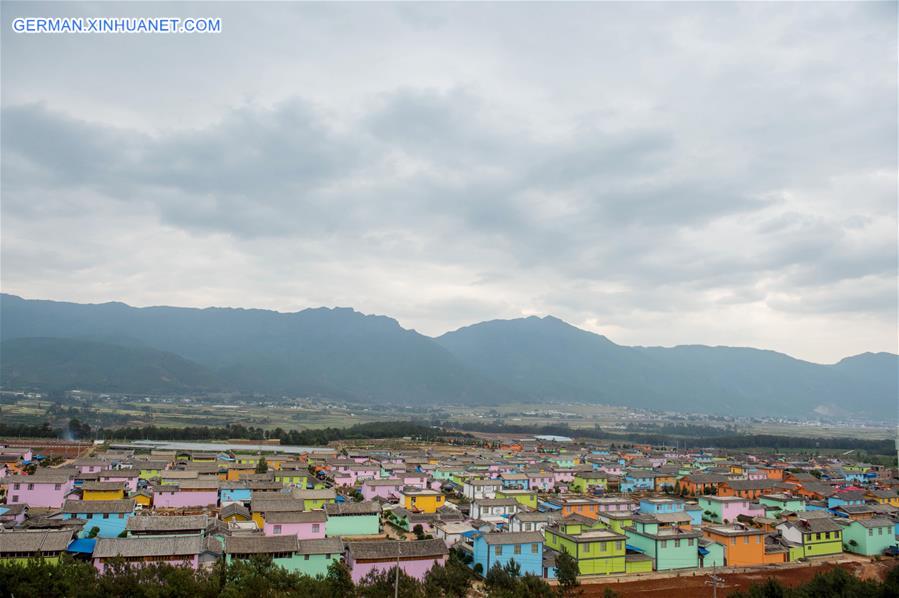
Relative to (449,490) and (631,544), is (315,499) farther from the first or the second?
(631,544)

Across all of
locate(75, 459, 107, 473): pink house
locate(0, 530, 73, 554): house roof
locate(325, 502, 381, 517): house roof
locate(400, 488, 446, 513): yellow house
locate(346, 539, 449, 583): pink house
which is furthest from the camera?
locate(75, 459, 107, 473): pink house

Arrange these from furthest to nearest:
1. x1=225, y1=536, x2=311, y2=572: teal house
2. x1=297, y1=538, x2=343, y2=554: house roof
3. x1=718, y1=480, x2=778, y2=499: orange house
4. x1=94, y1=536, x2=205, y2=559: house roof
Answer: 1. x1=718, y1=480, x2=778, y2=499: orange house
2. x1=297, y1=538, x2=343, y2=554: house roof
3. x1=225, y1=536, x2=311, y2=572: teal house
4. x1=94, y1=536, x2=205, y2=559: house roof

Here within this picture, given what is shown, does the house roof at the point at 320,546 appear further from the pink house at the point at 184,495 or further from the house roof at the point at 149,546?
the pink house at the point at 184,495

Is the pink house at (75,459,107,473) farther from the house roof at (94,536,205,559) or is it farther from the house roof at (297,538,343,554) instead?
the house roof at (297,538,343,554)

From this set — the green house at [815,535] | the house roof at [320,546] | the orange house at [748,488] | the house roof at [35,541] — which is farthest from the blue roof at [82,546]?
the orange house at [748,488]

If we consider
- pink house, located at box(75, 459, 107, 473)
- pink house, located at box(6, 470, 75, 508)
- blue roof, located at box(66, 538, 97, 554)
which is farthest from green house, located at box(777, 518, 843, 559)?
pink house, located at box(75, 459, 107, 473)

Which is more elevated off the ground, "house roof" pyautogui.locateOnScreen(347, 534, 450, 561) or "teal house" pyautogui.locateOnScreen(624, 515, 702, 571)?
"house roof" pyautogui.locateOnScreen(347, 534, 450, 561)

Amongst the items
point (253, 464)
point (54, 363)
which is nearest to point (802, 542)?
point (253, 464)

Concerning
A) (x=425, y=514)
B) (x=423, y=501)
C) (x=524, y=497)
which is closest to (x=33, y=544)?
(x=425, y=514)
